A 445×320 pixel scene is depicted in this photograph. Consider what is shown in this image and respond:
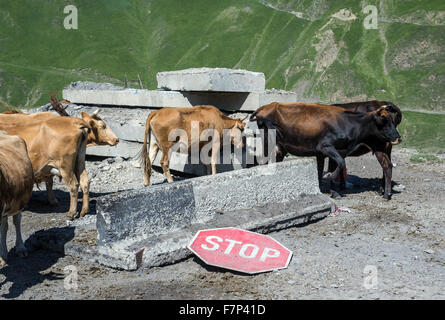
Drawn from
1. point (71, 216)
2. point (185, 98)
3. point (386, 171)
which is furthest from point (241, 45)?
→ point (71, 216)

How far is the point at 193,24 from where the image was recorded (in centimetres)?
7581

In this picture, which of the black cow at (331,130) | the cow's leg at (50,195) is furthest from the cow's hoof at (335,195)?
the cow's leg at (50,195)

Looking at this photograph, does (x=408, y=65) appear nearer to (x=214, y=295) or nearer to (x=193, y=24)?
(x=214, y=295)

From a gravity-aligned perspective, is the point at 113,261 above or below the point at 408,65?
below

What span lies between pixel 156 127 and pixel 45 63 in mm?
61807

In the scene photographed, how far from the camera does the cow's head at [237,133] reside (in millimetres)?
10406

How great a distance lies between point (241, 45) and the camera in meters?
64.1

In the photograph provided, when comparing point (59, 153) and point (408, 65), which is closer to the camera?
point (59, 153)

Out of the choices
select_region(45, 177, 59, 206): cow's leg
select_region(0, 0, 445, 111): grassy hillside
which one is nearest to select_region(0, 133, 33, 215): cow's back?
select_region(45, 177, 59, 206): cow's leg

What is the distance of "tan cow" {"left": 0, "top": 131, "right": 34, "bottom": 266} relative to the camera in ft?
18.8

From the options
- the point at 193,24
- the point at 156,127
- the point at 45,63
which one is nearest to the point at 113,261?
the point at 156,127

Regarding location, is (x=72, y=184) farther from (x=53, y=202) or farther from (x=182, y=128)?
(x=182, y=128)

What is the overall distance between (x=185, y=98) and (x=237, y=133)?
252 cm

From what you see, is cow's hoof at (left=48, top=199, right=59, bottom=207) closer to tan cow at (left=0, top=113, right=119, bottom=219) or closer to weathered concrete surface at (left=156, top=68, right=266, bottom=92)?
tan cow at (left=0, top=113, right=119, bottom=219)
